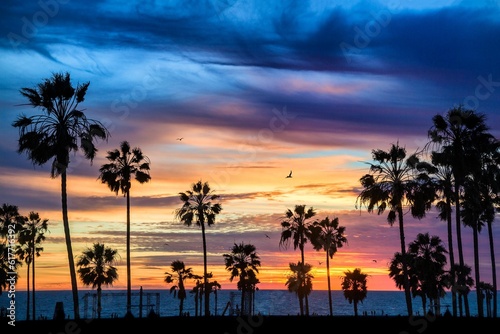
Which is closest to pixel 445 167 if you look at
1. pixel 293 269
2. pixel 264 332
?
pixel 264 332

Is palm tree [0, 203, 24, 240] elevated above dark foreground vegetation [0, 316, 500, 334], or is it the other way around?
palm tree [0, 203, 24, 240]

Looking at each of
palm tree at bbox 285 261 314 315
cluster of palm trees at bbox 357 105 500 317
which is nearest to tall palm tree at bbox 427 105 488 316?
cluster of palm trees at bbox 357 105 500 317

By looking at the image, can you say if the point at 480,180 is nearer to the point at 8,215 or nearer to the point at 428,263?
the point at 428,263

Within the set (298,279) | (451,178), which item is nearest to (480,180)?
(451,178)

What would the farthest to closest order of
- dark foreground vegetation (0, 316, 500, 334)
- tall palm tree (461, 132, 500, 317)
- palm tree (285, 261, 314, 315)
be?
palm tree (285, 261, 314, 315) → tall palm tree (461, 132, 500, 317) → dark foreground vegetation (0, 316, 500, 334)

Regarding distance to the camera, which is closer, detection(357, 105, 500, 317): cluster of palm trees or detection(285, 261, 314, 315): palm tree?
detection(357, 105, 500, 317): cluster of palm trees

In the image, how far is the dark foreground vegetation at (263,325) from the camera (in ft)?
123

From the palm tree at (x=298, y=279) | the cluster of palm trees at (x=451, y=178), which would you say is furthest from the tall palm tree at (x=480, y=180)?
the palm tree at (x=298, y=279)

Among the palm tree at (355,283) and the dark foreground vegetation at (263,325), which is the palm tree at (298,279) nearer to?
the palm tree at (355,283)

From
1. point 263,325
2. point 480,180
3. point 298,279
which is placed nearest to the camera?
point 263,325

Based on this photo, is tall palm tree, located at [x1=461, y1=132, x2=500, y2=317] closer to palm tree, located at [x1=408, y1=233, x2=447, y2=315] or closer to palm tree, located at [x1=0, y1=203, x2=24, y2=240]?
palm tree, located at [x1=408, y1=233, x2=447, y2=315]

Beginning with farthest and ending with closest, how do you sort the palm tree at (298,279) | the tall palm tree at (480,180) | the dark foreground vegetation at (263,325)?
the palm tree at (298,279)
the tall palm tree at (480,180)
the dark foreground vegetation at (263,325)

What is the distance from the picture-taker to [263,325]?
40.2m

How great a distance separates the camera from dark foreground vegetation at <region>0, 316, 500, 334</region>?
3744cm
